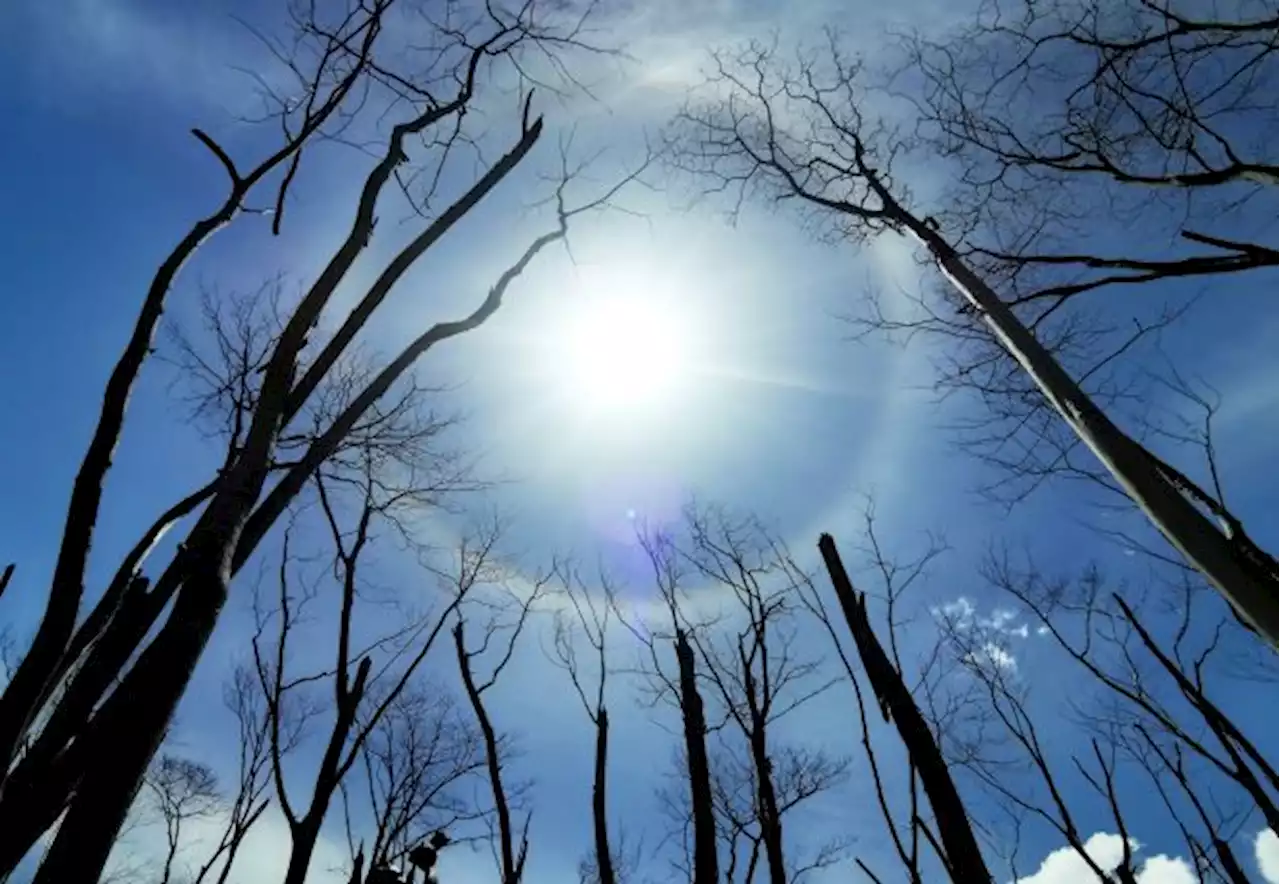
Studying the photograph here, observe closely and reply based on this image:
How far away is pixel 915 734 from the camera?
5371 mm

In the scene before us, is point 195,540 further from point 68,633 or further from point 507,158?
point 507,158

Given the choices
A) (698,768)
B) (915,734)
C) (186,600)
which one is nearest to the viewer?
(186,600)

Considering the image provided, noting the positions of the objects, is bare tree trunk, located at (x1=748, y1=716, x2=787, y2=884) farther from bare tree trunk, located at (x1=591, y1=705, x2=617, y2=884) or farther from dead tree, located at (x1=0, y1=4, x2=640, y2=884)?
dead tree, located at (x1=0, y1=4, x2=640, y2=884)

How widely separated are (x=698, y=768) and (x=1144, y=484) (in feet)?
22.4

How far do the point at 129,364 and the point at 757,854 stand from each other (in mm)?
9627

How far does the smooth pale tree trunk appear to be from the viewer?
2789 millimetres

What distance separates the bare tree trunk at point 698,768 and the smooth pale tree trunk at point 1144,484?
6330 mm

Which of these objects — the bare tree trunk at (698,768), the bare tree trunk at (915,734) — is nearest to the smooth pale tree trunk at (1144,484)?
the bare tree trunk at (915,734)

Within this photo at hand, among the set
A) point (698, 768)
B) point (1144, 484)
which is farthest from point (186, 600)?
Result: point (698, 768)

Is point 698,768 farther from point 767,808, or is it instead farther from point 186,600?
point 186,600

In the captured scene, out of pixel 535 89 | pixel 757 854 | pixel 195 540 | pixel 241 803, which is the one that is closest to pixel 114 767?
pixel 195 540

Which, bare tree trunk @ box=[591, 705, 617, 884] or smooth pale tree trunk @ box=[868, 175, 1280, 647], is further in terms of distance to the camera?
bare tree trunk @ box=[591, 705, 617, 884]

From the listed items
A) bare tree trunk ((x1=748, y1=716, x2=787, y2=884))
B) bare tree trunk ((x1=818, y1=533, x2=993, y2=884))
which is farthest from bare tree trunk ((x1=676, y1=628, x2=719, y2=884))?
bare tree trunk ((x1=818, y1=533, x2=993, y2=884))

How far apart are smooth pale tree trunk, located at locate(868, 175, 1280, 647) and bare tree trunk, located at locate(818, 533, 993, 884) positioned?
106 inches
